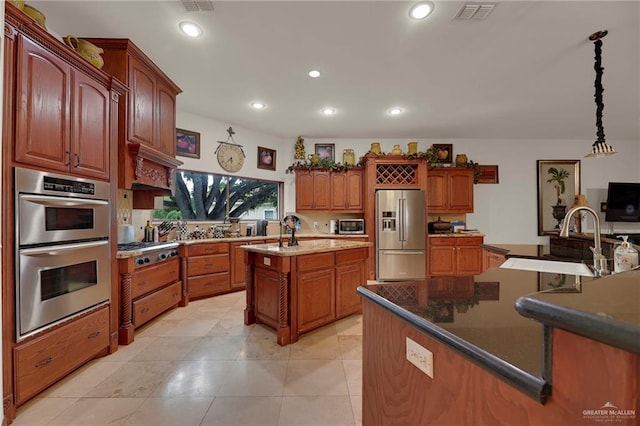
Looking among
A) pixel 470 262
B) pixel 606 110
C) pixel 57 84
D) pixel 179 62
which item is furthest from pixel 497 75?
pixel 57 84

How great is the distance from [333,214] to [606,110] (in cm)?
454

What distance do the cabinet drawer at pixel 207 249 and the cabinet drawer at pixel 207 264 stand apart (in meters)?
0.06

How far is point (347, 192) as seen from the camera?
4.99m

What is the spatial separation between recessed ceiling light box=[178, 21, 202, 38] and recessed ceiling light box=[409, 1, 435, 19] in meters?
1.76

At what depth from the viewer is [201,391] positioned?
1.76 meters

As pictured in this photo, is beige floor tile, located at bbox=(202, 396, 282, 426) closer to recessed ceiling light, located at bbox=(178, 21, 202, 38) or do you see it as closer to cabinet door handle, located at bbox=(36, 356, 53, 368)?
cabinet door handle, located at bbox=(36, 356, 53, 368)

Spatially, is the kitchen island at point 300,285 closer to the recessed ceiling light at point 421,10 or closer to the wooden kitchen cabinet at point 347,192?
the wooden kitchen cabinet at point 347,192

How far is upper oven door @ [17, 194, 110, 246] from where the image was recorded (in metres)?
1.56

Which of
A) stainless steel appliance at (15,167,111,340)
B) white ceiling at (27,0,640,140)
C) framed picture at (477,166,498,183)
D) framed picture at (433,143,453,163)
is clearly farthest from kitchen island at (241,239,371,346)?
framed picture at (477,166,498,183)

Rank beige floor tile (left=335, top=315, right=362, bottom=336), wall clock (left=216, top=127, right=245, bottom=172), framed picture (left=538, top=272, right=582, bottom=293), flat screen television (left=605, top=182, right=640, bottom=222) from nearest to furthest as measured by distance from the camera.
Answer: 1. framed picture (left=538, top=272, right=582, bottom=293)
2. beige floor tile (left=335, top=315, right=362, bottom=336)
3. wall clock (left=216, top=127, right=245, bottom=172)
4. flat screen television (left=605, top=182, right=640, bottom=222)

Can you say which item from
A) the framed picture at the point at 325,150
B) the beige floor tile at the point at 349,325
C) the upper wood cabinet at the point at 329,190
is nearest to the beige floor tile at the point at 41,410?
the beige floor tile at the point at 349,325

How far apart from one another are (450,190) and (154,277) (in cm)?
496

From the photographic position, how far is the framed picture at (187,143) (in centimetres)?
398

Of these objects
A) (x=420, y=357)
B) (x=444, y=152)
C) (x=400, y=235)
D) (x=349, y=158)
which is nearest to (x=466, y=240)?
(x=400, y=235)
